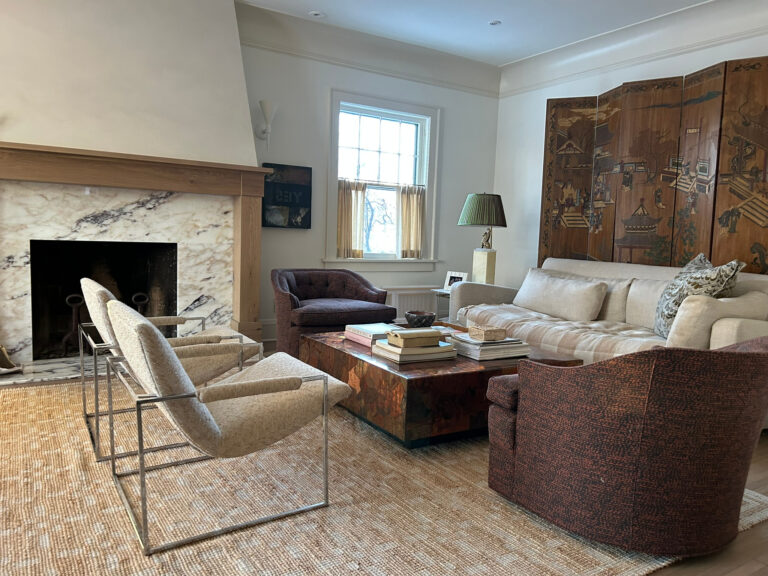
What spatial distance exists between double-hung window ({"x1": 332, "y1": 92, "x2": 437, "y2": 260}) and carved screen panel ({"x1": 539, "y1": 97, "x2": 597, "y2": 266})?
1212mm

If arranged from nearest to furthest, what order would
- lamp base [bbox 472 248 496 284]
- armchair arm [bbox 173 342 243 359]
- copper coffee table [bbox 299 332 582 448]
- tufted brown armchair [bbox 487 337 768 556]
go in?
tufted brown armchair [bbox 487 337 768 556]
armchair arm [bbox 173 342 243 359]
copper coffee table [bbox 299 332 582 448]
lamp base [bbox 472 248 496 284]

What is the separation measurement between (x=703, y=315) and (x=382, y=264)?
321cm

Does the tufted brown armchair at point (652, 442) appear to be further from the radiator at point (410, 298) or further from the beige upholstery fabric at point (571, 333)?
the radiator at point (410, 298)

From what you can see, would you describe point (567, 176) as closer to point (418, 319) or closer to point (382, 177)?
point (382, 177)

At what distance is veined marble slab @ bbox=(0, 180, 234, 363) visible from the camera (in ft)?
12.2

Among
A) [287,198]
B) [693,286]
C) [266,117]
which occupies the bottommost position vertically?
[693,286]

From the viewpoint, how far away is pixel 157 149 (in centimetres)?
399

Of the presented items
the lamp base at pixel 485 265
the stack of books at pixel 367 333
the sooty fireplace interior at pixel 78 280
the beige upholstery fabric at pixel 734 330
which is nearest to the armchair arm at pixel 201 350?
the stack of books at pixel 367 333

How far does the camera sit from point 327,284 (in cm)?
467

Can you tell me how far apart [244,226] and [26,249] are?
4.72 ft

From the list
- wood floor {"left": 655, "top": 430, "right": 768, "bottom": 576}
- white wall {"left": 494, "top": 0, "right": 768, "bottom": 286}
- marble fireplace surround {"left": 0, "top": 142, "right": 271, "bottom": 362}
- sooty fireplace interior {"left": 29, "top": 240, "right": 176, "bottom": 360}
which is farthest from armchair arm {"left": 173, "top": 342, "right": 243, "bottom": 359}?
white wall {"left": 494, "top": 0, "right": 768, "bottom": 286}

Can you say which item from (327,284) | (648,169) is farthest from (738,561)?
(327,284)

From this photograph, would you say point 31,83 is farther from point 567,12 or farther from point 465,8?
point 567,12

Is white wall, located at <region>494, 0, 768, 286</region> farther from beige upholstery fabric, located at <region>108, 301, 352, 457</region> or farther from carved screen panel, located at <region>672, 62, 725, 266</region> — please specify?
beige upholstery fabric, located at <region>108, 301, 352, 457</region>
